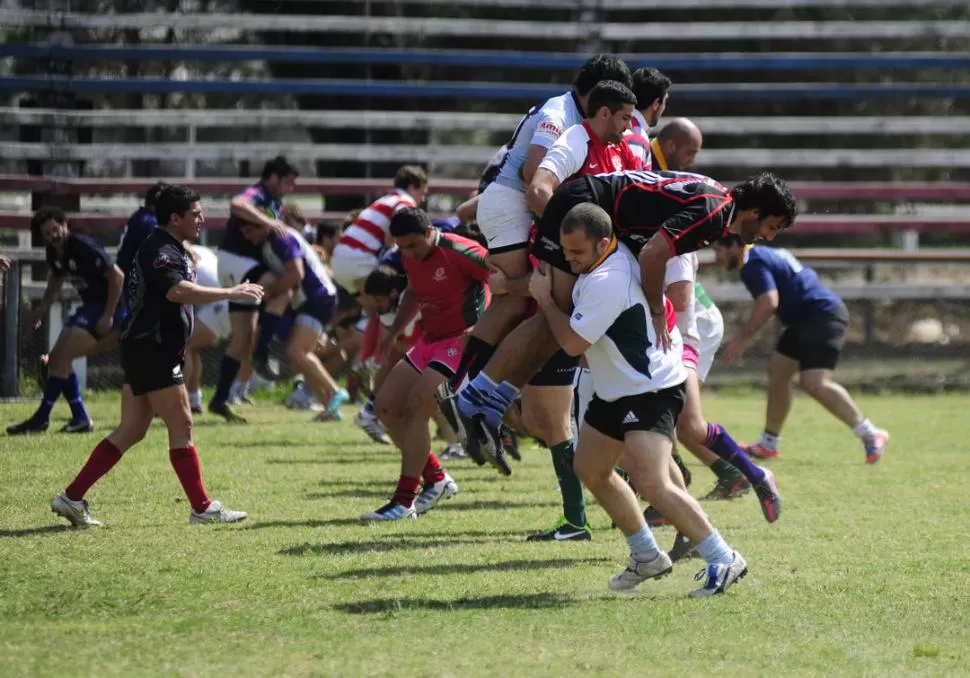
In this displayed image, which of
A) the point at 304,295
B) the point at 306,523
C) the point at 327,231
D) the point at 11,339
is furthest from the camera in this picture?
the point at 327,231

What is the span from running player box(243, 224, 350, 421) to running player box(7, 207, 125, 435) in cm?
205

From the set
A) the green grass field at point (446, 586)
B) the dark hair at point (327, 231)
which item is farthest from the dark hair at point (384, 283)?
the dark hair at point (327, 231)

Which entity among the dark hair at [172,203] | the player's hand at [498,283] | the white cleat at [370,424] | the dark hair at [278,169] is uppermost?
the dark hair at [172,203]

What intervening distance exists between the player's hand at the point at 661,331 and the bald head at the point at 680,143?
2.16 meters

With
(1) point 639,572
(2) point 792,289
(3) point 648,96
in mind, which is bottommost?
(1) point 639,572

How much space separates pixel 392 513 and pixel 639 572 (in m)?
2.35

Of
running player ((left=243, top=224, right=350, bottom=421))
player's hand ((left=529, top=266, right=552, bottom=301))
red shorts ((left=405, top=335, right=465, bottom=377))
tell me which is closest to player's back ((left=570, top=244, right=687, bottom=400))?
player's hand ((left=529, top=266, right=552, bottom=301))

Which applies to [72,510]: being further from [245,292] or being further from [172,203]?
[172,203]

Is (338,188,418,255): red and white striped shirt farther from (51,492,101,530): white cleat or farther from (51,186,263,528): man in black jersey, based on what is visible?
(51,492,101,530): white cleat

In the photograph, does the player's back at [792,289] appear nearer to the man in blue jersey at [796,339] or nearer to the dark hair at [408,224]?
the man in blue jersey at [796,339]

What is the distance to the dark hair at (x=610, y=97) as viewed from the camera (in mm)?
7234

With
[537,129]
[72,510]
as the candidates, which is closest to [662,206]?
[537,129]

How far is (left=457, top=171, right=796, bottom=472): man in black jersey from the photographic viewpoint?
634 cm

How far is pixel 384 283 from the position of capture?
10.7 m
